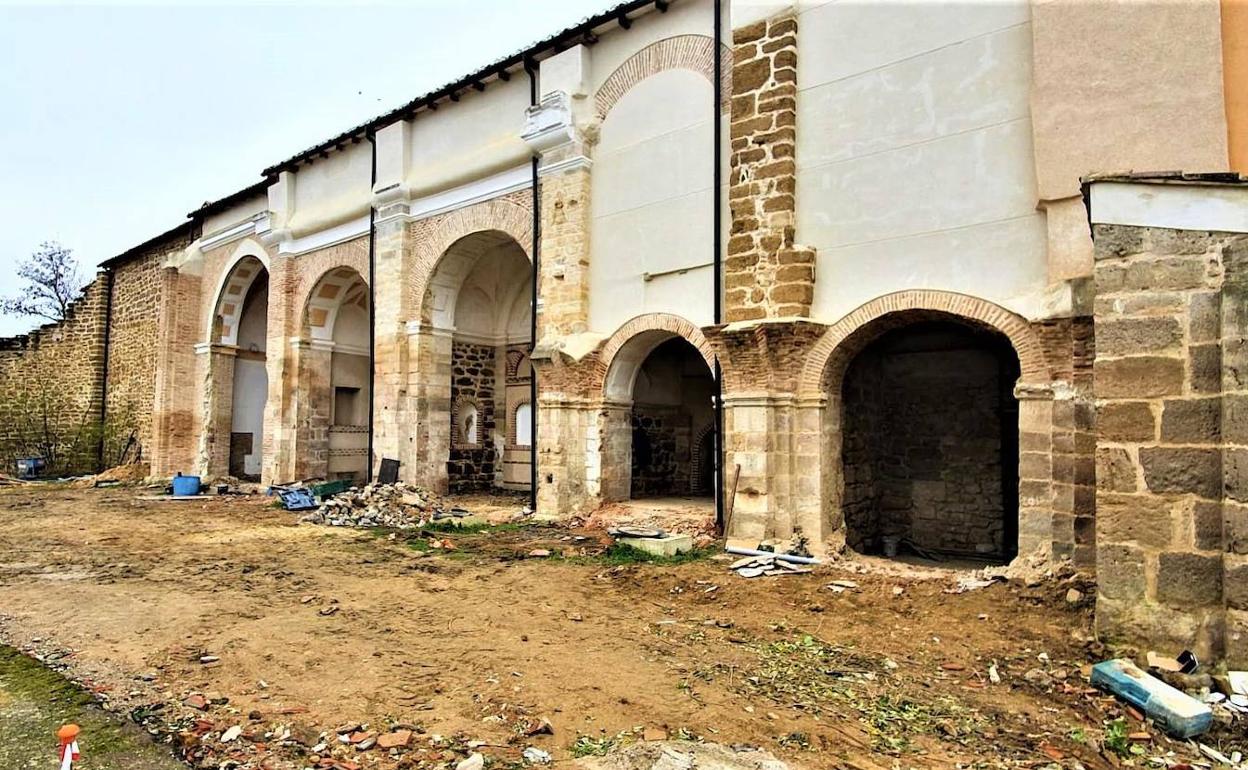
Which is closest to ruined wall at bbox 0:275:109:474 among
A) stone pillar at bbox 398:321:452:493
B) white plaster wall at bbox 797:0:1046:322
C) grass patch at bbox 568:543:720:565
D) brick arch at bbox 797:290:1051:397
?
stone pillar at bbox 398:321:452:493

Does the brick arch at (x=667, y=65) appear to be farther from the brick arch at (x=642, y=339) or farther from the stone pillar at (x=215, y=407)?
the stone pillar at (x=215, y=407)

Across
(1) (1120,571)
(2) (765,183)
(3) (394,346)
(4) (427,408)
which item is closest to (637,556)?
(2) (765,183)

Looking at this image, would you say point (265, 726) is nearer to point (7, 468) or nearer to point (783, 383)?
point (783, 383)

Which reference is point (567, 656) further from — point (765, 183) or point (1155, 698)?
point (765, 183)

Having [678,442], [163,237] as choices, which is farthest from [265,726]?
[163,237]

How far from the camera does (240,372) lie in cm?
1820

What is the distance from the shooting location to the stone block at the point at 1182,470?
3.83m

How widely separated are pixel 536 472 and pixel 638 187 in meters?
4.23

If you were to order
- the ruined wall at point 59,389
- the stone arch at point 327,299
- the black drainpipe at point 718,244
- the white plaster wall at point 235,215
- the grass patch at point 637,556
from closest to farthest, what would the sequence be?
1. the grass patch at point 637,556
2. the black drainpipe at point 718,244
3. the stone arch at point 327,299
4. the white plaster wall at point 235,215
5. the ruined wall at point 59,389

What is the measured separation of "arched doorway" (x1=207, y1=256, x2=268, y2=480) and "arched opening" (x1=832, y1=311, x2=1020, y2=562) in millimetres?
14135

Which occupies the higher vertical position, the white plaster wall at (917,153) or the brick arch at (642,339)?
the white plaster wall at (917,153)

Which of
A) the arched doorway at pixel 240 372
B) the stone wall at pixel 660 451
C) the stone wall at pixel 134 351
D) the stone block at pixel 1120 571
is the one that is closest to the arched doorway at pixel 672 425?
the stone wall at pixel 660 451

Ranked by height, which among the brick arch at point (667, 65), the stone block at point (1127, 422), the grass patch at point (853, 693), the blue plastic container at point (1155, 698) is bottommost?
the grass patch at point (853, 693)

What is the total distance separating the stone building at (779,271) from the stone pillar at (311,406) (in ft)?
0.19
